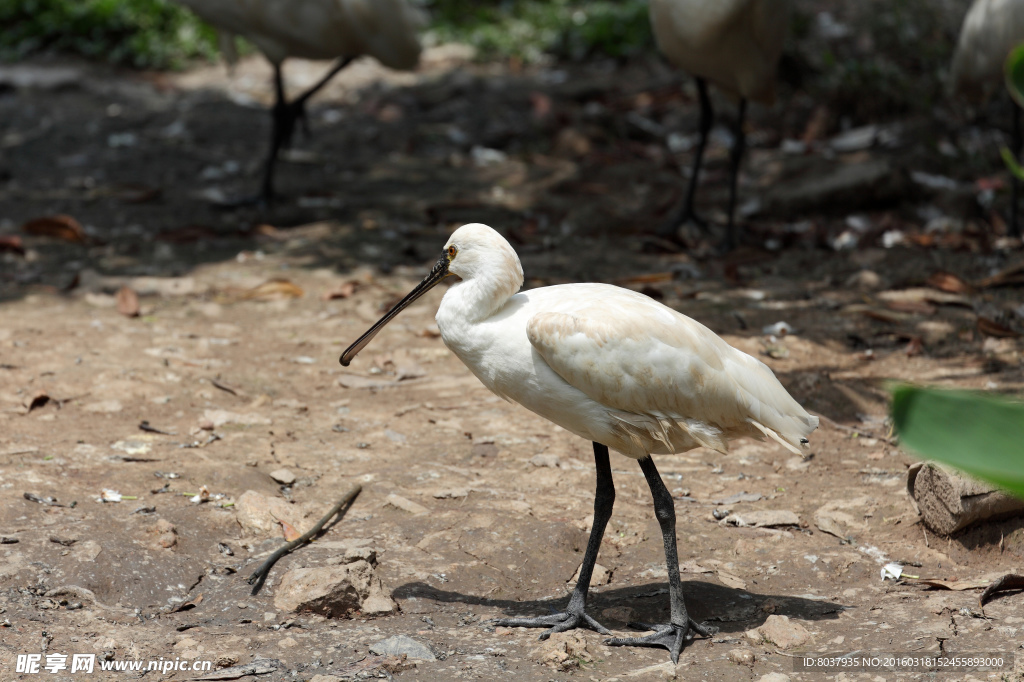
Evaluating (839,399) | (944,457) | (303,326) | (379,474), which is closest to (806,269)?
(839,399)

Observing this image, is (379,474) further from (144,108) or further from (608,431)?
(144,108)

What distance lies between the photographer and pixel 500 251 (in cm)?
307

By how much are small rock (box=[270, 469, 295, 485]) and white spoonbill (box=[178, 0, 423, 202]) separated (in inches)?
162

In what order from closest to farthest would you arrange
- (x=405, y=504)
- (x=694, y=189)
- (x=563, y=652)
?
(x=563, y=652), (x=405, y=504), (x=694, y=189)

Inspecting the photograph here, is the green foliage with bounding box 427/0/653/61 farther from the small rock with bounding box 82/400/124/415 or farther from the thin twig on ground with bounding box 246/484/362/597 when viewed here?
the thin twig on ground with bounding box 246/484/362/597

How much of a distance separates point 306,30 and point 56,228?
89.2 inches

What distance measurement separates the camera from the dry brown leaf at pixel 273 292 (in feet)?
19.5

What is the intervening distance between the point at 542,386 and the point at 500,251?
1.47ft

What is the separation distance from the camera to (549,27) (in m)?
11.9

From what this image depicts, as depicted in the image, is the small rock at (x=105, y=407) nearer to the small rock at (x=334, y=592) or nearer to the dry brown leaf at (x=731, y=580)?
the small rock at (x=334, y=592)

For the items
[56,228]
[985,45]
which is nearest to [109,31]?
[56,228]

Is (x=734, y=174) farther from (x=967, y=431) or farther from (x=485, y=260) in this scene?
(x=967, y=431)

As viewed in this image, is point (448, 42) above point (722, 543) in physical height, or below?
above

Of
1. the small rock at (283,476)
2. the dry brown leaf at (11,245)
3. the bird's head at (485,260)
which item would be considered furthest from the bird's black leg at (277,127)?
the bird's head at (485,260)
